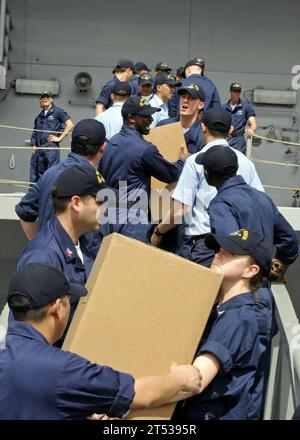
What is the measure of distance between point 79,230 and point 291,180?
10.5 meters

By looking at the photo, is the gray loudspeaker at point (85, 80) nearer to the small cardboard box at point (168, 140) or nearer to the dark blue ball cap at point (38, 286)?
the small cardboard box at point (168, 140)

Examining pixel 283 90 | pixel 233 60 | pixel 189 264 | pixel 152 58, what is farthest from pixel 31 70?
pixel 189 264

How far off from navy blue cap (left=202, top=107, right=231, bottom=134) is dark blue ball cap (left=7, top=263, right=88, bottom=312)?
7.56 ft

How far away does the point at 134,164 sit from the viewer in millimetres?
5074

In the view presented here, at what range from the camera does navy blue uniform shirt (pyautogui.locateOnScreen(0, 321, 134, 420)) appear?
229cm

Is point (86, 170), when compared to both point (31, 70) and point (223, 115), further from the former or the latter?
point (31, 70)

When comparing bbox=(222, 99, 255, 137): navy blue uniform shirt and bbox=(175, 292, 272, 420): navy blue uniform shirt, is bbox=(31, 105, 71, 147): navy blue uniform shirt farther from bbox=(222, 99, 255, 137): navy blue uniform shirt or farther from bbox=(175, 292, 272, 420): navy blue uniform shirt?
bbox=(175, 292, 272, 420): navy blue uniform shirt

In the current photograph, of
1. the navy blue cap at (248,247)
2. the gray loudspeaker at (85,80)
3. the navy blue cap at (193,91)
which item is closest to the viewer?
the navy blue cap at (248,247)

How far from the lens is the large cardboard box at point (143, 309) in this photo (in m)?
2.63

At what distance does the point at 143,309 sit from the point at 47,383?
0.50m

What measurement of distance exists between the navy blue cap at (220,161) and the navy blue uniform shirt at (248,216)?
6 cm

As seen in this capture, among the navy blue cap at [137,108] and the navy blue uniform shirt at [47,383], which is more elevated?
the navy blue cap at [137,108]

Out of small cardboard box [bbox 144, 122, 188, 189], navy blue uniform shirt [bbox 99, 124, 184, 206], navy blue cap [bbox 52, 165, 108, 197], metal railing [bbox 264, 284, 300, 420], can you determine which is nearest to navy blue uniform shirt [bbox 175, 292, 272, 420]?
navy blue cap [bbox 52, 165, 108, 197]

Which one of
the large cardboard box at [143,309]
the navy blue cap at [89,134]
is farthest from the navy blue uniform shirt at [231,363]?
the navy blue cap at [89,134]
